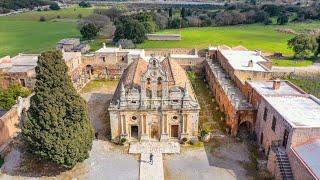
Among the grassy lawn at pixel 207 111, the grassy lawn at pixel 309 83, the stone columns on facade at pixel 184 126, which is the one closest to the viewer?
the stone columns on facade at pixel 184 126

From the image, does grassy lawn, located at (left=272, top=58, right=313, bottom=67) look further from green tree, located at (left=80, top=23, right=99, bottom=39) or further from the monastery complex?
green tree, located at (left=80, top=23, right=99, bottom=39)

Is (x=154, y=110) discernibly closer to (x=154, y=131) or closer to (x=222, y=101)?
(x=154, y=131)

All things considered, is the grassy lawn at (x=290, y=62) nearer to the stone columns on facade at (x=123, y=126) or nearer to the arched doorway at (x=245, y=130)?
the arched doorway at (x=245, y=130)

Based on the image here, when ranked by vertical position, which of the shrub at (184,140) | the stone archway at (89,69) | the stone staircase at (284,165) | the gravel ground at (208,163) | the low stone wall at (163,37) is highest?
the low stone wall at (163,37)

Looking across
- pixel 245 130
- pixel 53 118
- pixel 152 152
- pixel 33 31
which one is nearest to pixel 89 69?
pixel 152 152

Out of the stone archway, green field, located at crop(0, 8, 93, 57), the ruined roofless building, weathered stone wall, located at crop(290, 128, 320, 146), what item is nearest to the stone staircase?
weathered stone wall, located at crop(290, 128, 320, 146)

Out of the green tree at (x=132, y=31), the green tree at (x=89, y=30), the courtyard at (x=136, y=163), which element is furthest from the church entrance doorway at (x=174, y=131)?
the green tree at (x=89, y=30)
